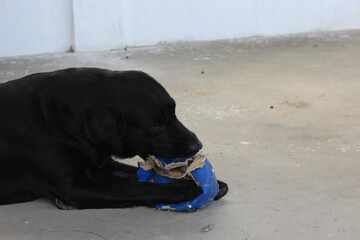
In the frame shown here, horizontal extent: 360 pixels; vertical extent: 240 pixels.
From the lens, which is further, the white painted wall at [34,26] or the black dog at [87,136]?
the white painted wall at [34,26]

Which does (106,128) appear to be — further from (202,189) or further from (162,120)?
(202,189)

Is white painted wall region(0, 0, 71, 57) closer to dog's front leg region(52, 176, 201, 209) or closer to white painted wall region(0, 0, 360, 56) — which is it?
white painted wall region(0, 0, 360, 56)

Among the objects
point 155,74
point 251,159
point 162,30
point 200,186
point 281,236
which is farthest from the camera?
point 162,30

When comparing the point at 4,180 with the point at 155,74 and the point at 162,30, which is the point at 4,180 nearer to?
the point at 155,74

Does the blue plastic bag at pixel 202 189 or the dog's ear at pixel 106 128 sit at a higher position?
the dog's ear at pixel 106 128

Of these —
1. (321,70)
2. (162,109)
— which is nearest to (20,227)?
(162,109)

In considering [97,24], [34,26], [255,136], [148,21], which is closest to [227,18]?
[148,21]

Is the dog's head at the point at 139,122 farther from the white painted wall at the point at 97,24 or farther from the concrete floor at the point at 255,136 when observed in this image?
the white painted wall at the point at 97,24

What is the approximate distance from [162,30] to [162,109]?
13.6ft

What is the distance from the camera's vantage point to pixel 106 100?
8.43ft

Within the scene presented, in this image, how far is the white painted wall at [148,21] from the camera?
6.05 m

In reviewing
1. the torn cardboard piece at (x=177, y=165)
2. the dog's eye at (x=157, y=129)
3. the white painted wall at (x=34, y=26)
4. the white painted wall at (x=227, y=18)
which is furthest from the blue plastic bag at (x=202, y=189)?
the white painted wall at (x=227, y=18)

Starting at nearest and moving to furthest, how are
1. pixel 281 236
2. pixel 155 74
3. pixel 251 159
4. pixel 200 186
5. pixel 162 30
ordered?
pixel 281 236 < pixel 200 186 < pixel 251 159 < pixel 155 74 < pixel 162 30

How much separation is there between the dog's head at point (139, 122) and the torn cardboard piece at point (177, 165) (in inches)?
1.8
